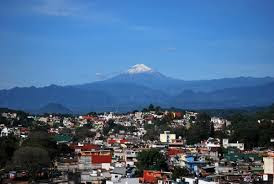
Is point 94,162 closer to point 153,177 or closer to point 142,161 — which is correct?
point 142,161

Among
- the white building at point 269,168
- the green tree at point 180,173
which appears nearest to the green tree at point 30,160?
the green tree at point 180,173

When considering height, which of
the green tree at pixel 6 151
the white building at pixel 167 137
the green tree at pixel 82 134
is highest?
the green tree at pixel 82 134

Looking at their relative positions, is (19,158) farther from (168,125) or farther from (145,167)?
(168,125)

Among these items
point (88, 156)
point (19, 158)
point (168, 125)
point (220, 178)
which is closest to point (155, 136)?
point (168, 125)

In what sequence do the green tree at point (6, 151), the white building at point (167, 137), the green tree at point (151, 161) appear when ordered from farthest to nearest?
the white building at point (167, 137) < the green tree at point (6, 151) < the green tree at point (151, 161)

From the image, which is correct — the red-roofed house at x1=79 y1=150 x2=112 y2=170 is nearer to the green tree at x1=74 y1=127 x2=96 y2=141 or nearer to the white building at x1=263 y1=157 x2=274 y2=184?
the white building at x1=263 y1=157 x2=274 y2=184

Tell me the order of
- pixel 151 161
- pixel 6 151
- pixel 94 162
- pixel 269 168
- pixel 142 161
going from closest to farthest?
1. pixel 269 168
2. pixel 151 161
3. pixel 142 161
4. pixel 94 162
5. pixel 6 151

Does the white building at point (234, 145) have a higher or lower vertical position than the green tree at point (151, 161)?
higher

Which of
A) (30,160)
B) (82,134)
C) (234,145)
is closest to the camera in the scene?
(30,160)

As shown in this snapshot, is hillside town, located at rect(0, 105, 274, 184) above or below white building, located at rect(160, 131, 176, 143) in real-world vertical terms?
below

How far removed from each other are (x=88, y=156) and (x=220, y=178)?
1173cm

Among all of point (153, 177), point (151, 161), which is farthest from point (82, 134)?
point (153, 177)

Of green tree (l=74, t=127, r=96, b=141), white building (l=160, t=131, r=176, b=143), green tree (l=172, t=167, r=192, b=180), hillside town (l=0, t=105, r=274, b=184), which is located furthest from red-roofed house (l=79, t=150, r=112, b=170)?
green tree (l=74, t=127, r=96, b=141)

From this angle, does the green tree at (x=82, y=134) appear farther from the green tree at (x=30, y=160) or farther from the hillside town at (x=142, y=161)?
the green tree at (x=30, y=160)
